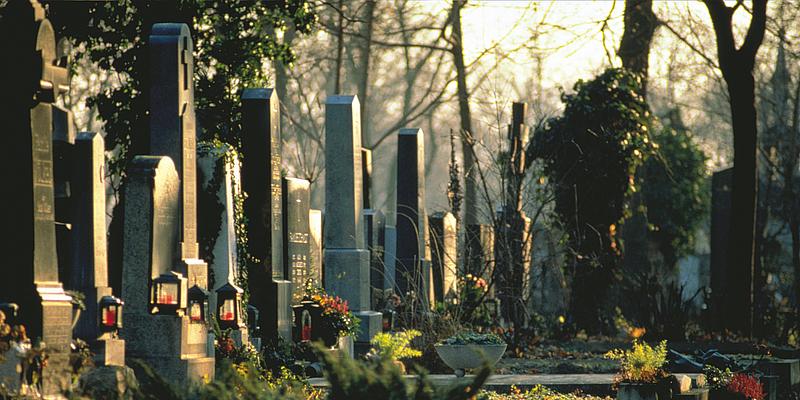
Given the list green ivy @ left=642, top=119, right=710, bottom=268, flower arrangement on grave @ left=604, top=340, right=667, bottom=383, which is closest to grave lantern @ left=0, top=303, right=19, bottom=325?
flower arrangement on grave @ left=604, top=340, right=667, bottom=383

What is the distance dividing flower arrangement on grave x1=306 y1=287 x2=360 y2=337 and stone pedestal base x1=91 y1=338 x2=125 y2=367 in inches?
186

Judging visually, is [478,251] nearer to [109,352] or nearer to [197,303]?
[197,303]

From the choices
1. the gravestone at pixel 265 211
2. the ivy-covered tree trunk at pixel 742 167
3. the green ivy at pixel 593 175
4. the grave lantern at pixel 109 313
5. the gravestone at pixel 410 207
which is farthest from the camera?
the green ivy at pixel 593 175

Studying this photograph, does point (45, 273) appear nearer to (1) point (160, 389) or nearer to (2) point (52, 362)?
(2) point (52, 362)

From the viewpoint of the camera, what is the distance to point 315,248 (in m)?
18.7

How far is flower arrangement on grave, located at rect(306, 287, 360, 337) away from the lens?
16703mm

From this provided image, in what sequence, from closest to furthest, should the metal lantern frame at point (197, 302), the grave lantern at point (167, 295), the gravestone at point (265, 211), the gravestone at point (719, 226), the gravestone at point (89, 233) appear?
the grave lantern at point (167, 295) → the metal lantern frame at point (197, 302) → the gravestone at point (89, 233) → the gravestone at point (265, 211) → the gravestone at point (719, 226)

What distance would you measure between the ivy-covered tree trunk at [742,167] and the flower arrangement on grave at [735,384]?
394 inches

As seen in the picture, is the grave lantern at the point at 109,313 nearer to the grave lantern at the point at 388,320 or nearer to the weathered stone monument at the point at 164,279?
the weathered stone monument at the point at 164,279

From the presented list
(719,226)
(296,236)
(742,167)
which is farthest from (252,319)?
(719,226)

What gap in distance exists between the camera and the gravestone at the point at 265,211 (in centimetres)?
1642

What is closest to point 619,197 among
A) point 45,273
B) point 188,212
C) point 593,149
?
point 593,149

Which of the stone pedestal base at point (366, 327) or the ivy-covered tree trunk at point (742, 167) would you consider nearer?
the stone pedestal base at point (366, 327)

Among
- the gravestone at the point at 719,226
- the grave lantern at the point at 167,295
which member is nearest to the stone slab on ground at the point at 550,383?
the grave lantern at the point at 167,295
